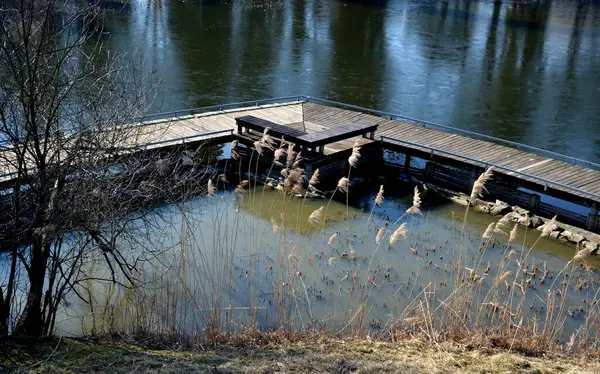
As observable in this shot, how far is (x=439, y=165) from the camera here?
1908 cm

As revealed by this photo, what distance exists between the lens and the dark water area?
26.2 m

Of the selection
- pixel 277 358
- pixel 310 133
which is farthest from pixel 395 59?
pixel 277 358

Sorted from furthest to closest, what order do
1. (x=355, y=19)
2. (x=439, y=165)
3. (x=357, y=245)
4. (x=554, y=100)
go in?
(x=355, y=19)
(x=554, y=100)
(x=439, y=165)
(x=357, y=245)

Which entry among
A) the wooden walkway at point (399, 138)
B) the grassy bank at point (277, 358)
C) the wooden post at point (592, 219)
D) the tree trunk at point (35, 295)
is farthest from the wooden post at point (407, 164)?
the tree trunk at point (35, 295)

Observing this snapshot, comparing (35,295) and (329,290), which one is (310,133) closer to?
(329,290)

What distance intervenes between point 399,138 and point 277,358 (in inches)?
533

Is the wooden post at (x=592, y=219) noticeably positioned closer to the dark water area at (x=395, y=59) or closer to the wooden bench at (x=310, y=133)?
the wooden bench at (x=310, y=133)

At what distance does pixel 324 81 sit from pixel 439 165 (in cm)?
1171

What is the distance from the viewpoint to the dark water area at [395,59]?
26.2 m

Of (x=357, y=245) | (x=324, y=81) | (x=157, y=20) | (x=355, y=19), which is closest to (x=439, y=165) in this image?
(x=357, y=245)

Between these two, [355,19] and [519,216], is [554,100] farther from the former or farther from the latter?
[355,19]

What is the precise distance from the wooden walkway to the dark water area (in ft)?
14.0

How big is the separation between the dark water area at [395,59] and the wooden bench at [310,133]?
238 inches

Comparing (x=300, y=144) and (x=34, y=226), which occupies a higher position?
(x=34, y=226)
